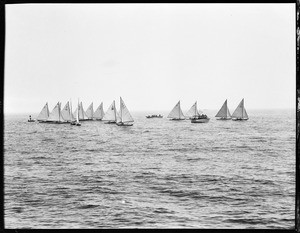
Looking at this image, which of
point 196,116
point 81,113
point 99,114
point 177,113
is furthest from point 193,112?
point 81,113

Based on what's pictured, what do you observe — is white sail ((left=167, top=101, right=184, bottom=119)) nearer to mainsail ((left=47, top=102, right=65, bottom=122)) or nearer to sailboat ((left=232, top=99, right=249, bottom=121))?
sailboat ((left=232, top=99, right=249, bottom=121))

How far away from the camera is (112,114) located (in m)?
3.44

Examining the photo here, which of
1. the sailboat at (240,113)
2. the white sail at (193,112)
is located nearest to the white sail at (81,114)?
the white sail at (193,112)

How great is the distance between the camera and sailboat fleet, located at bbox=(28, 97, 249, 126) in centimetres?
341

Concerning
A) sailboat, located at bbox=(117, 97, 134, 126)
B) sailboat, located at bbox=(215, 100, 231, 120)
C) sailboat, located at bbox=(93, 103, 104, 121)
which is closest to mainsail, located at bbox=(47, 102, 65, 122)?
sailboat, located at bbox=(93, 103, 104, 121)

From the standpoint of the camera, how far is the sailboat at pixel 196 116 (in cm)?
348

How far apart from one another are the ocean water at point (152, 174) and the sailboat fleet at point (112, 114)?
96mm

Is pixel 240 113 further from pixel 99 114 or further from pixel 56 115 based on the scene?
pixel 56 115

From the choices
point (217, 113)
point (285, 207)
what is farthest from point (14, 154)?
point (285, 207)

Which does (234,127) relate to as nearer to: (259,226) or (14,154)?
(259,226)

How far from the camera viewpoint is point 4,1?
2.89 m

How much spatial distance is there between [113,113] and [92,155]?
19.7 inches

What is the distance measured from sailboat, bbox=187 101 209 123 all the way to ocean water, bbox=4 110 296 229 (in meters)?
0.08

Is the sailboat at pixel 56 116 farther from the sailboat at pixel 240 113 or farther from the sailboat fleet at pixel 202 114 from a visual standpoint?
the sailboat at pixel 240 113
